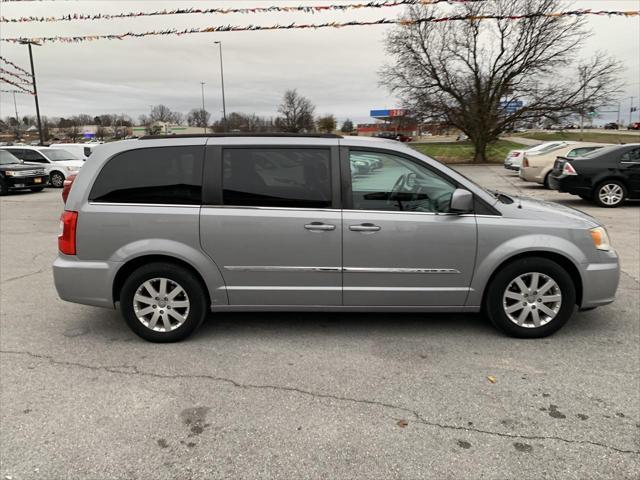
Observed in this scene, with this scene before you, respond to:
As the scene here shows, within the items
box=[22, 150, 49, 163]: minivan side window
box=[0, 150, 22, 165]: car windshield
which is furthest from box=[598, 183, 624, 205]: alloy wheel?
box=[22, 150, 49, 163]: minivan side window

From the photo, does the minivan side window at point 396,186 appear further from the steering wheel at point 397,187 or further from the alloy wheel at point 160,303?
the alloy wheel at point 160,303

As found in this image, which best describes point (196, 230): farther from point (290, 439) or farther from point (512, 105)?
point (512, 105)

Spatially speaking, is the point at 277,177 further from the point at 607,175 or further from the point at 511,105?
the point at 511,105

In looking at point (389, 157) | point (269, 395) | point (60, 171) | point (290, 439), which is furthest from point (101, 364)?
point (60, 171)

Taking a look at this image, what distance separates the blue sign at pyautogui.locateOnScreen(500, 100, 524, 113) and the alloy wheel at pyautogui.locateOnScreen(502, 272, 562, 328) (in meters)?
28.6

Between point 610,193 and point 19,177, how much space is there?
18.1 metres

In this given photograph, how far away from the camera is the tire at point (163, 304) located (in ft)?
13.1

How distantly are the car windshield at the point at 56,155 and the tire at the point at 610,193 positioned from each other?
18685 mm

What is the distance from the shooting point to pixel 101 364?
147 inches

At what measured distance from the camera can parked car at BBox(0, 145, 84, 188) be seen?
18.9m

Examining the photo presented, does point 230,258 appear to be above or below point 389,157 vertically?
below

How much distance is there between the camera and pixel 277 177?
3.99 meters

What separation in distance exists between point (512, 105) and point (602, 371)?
96.2 feet

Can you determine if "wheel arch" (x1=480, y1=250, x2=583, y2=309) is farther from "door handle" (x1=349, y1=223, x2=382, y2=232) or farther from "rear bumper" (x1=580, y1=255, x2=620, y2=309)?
"door handle" (x1=349, y1=223, x2=382, y2=232)
